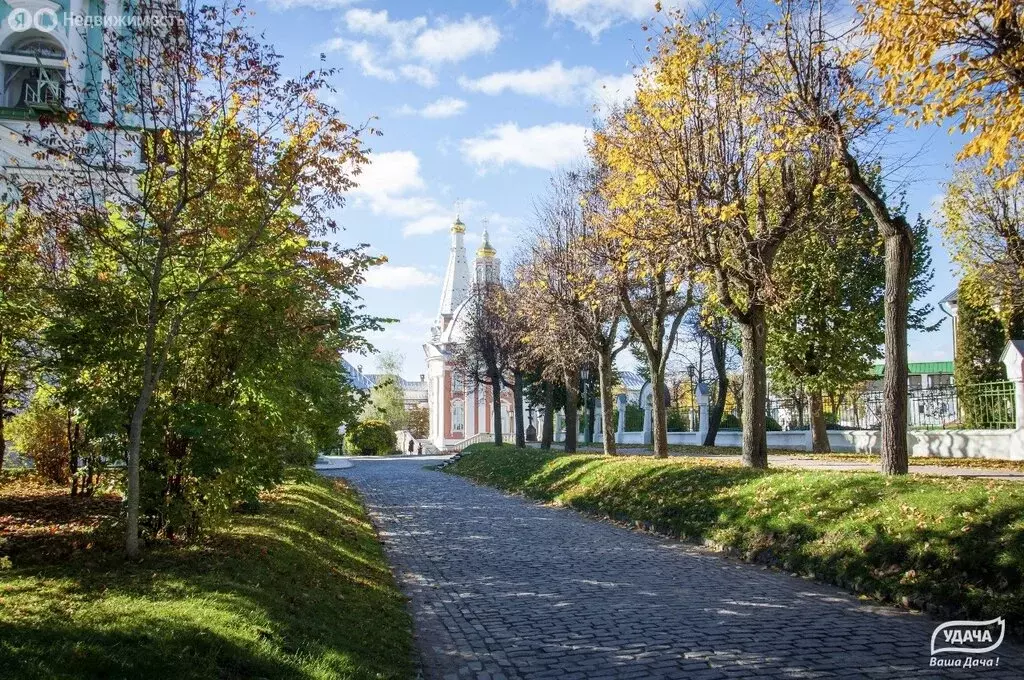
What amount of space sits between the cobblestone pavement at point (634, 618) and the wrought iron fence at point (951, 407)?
9.61 meters

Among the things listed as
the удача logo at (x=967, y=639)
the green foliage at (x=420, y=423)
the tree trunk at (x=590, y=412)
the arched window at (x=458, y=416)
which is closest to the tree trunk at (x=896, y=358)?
the удача logo at (x=967, y=639)

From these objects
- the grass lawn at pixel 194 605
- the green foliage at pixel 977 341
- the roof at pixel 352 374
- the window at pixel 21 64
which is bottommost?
the grass lawn at pixel 194 605

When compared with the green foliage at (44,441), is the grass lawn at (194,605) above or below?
below

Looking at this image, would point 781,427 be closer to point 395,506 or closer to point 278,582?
point 395,506

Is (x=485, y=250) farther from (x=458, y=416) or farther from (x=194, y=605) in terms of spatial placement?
(x=194, y=605)

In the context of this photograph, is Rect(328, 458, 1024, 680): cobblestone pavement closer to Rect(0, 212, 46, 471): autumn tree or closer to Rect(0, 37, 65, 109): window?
Rect(0, 212, 46, 471): autumn tree

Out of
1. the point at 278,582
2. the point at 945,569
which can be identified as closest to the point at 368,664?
the point at 278,582

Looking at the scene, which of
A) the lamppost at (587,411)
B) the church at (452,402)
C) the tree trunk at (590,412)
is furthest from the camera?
the church at (452,402)

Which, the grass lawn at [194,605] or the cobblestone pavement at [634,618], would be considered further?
the cobblestone pavement at [634,618]

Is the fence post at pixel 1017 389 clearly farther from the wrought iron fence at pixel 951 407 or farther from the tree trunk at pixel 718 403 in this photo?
the tree trunk at pixel 718 403

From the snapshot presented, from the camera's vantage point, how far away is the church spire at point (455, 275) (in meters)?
76.1

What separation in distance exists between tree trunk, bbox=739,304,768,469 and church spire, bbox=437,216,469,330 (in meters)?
62.0

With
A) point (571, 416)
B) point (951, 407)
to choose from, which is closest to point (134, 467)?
point (951, 407)

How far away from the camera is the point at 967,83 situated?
7.46 meters
